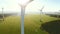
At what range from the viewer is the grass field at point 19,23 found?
2.63 m

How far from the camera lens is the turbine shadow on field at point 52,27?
105 inches

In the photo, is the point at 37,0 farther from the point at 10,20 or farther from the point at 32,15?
the point at 10,20

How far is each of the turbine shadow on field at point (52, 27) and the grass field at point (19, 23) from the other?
64mm

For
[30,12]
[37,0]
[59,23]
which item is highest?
[37,0]

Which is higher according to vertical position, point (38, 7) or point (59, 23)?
point (38, 7)

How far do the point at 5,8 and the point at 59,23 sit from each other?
987 mm

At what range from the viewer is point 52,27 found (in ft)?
8.82

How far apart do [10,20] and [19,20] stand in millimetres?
155

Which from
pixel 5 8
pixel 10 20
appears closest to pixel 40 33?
pixel 10 20

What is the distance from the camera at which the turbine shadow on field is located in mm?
2666

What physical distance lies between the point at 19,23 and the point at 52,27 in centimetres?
59

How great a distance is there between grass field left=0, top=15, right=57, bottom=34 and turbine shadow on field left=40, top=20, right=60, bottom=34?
0.06 m

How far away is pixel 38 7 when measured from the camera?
2.67 meters

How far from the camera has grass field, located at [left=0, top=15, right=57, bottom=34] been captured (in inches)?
103
